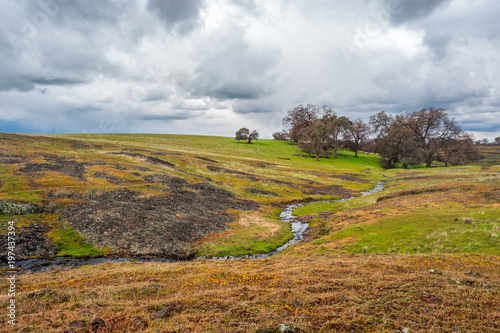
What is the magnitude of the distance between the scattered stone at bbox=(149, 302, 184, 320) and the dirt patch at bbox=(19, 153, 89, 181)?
38305 millimetres

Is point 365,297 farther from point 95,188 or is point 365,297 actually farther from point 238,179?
point 238,179

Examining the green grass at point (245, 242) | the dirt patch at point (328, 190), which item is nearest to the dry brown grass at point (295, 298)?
the green grass at point (245, 242)

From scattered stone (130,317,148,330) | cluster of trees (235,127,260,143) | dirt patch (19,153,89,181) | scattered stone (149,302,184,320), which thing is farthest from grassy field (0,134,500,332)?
cluster of trees (235,127,260,143)

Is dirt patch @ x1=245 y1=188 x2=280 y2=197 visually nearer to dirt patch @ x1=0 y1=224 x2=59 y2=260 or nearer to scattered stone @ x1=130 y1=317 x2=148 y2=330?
dirt patch @ x1=0 y1=224 x2=59 y2=260

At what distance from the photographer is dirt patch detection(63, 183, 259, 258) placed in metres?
25.6

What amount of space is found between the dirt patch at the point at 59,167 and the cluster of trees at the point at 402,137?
101520mm

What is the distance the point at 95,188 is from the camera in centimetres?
3541

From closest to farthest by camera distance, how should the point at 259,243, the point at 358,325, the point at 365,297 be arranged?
the point at 358,325 → the point at 365,297 → the point at 259,243

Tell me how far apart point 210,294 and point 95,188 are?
32.4 metres

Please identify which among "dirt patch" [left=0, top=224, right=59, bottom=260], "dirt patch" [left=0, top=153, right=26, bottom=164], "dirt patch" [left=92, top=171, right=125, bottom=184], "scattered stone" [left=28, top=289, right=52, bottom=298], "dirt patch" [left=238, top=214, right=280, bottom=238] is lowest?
"dirt patch" [left=238, top=214, right=280, bottom=238]

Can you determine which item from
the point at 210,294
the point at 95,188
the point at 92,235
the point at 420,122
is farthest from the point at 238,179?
the point at 420,122

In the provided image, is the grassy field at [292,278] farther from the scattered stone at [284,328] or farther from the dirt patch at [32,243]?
the dirt patch at [32,243]

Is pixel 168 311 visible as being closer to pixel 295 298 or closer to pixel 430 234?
pixel 295 298

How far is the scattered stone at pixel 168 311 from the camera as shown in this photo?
9.19 meters
